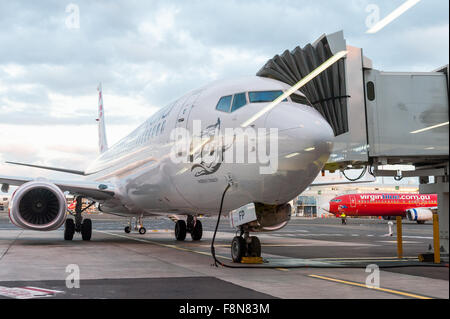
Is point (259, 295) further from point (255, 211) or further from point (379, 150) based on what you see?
point (379, 150)

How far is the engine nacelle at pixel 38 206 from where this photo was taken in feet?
44.1

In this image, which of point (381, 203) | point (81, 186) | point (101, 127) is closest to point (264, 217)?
point (81, 186)

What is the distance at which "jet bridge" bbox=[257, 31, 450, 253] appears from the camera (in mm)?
8398

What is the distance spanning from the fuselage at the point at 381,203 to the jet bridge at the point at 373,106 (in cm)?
4690

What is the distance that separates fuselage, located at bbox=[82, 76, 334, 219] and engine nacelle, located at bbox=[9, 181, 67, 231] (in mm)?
2962

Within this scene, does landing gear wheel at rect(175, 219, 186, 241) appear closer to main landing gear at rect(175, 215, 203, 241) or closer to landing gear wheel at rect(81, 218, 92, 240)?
main landing gear at rect(175, 215, 203, 241)

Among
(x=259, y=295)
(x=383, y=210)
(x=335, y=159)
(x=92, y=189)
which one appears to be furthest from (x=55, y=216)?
(x=383, y=210)

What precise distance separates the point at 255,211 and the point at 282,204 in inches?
23.8

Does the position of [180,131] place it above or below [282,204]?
above

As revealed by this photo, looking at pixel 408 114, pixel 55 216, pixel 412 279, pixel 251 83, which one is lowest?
pixel 412 279

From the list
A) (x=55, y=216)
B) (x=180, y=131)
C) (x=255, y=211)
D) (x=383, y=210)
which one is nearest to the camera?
(x=255, y=211)

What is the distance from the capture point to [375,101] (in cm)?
888

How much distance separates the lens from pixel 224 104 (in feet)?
30.0

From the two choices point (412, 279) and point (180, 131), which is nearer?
point (412, 279)
